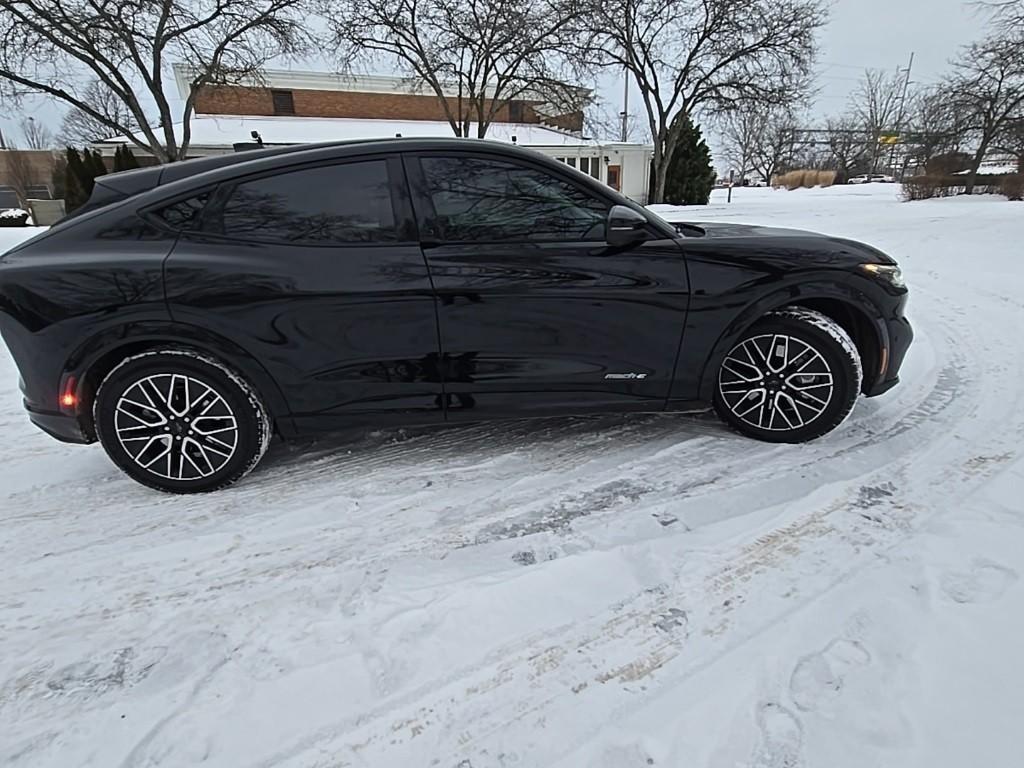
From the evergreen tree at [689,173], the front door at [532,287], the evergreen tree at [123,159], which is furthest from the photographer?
the evergreen tree at [689,173]

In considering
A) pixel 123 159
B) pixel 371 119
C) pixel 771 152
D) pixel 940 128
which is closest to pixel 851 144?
pixel 771 152

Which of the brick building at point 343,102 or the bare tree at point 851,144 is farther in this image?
the bare tree at point 851,144

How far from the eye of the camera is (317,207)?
2.73m

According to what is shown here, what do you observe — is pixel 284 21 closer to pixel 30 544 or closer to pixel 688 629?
pixel 30 544

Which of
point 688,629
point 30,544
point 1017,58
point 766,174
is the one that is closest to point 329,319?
point 30,544

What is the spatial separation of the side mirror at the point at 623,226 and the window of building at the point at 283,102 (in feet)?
113

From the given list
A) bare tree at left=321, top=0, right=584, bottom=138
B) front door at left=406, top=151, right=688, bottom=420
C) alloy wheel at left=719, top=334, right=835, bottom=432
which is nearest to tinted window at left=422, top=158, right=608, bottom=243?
front door at left=406, top=151, right=688, bottom=420

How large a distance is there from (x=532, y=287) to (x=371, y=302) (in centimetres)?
78

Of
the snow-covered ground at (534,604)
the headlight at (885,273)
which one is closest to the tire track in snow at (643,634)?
the snow-covered ground at (534,604)

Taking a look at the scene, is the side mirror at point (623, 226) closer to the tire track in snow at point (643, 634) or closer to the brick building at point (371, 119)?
the tire track in snow at point (643, 634)

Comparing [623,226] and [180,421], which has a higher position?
[623,226]

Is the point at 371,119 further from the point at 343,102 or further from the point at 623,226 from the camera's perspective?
the point at 623,226

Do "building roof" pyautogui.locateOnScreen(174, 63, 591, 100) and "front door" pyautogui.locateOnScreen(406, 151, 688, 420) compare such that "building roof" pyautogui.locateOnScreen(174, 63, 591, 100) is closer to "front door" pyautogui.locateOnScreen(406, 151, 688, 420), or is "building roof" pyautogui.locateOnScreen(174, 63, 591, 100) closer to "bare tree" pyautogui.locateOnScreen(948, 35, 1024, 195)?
"bare tree" pyautogui.locateOnScreen(948, 35, 1024, 195)

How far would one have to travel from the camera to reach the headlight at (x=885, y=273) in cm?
305
